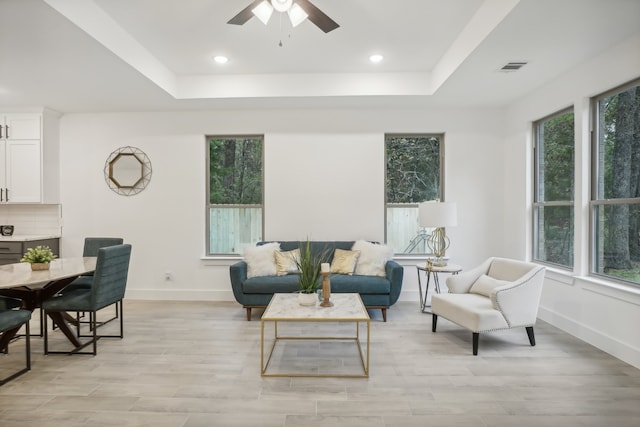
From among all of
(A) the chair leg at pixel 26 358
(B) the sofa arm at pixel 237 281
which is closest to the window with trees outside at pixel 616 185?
(B) the sofa arm at pixel 237 281

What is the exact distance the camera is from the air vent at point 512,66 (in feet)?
11.4

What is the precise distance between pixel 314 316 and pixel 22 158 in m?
4.72

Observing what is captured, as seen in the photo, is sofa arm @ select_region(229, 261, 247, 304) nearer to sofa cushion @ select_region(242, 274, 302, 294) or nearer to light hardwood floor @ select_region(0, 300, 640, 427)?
sofa cushion @ select_region(242, 274, 302, 294)

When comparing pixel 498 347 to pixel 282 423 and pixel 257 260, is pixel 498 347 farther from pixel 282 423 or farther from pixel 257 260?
pixel 257 260

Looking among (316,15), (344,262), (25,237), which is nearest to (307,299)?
(344,262)

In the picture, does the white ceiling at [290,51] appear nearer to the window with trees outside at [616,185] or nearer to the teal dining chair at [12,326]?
the window with trees outside at [616,185]

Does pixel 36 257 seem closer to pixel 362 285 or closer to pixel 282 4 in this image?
pixel 282 4

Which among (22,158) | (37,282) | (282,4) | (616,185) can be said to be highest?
(282,4)

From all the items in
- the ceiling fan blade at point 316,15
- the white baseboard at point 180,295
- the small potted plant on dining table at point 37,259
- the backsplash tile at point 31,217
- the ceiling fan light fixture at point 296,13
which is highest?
the ceiling fan light fixture at point 296,13

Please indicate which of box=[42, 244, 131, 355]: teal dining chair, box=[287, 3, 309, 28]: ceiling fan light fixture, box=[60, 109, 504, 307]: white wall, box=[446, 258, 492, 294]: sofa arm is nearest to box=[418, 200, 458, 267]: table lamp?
box=[446, 258, 492, 294]: sofa arm

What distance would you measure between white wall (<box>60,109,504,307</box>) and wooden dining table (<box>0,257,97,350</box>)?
1694mm

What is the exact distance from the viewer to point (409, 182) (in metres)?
5.15

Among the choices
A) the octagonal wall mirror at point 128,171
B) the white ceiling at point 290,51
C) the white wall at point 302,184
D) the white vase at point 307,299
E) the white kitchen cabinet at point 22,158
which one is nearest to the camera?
the white ceiling at point 290,51

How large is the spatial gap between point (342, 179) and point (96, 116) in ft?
11.8
